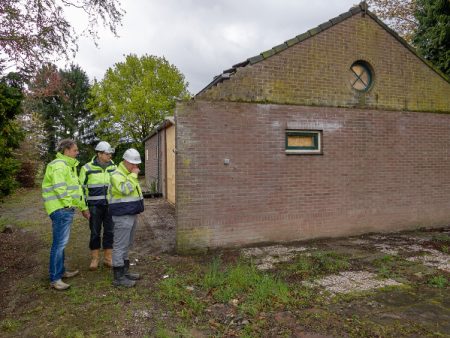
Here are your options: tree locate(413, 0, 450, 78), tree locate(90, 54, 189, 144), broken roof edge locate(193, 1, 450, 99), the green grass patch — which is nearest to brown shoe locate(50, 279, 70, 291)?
the green grass patch

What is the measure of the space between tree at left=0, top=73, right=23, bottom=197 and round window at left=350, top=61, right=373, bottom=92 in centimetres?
756

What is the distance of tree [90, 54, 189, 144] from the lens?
102 ft

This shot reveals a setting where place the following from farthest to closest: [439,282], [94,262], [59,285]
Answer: [94,262], [439,282], [59,285]

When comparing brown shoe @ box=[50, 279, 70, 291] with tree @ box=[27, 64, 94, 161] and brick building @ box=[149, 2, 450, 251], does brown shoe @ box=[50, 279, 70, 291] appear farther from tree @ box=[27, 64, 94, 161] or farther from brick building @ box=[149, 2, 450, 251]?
tree @ box=[27, 64, 94, 161]

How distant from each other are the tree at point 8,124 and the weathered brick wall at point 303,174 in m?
4.16

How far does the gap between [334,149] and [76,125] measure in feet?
108

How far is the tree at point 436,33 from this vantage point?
414 inches

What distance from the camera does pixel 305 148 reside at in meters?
7.58

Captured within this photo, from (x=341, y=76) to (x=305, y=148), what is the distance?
191 cm

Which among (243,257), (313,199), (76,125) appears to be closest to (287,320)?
(243,257)

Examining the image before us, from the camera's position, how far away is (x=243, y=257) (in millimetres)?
6328

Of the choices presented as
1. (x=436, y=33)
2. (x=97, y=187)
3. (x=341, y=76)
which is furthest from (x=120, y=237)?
(x=436, y=33)

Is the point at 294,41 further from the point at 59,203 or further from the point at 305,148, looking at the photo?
the point at 59,203

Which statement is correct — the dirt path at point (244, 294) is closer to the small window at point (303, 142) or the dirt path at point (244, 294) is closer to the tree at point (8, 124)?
the tree at point (8, 124)
